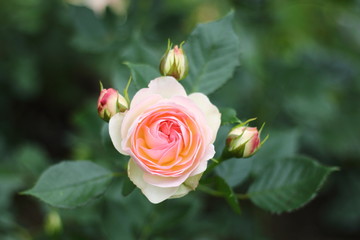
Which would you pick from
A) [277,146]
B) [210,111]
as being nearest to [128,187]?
[210,111]

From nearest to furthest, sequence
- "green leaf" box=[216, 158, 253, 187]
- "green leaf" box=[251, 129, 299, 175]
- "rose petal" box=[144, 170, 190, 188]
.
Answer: "rose petal" box=[144, 170, 190, 188]
"green leaf" box=[216, 158, 253, 187]
"green leaf" box=[251, 129, 299, 175]

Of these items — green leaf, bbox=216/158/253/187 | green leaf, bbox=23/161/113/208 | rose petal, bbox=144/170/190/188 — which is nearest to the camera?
rose petal, bbox=144/170/190/188

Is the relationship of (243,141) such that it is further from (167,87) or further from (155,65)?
(155,65)

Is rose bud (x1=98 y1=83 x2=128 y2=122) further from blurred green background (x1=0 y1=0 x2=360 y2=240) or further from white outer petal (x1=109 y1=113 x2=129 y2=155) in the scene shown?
blurred green background (x1=0 y1=0 x2=360 y2=240)

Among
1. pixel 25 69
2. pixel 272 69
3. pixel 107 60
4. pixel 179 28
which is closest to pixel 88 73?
pixel 107 60

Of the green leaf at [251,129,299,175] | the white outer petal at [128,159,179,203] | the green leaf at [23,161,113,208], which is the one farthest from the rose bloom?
the green leaf at [251,129,299,175]

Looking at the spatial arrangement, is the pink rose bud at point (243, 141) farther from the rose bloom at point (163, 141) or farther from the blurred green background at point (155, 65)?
the blurred green background at point (155, 65)

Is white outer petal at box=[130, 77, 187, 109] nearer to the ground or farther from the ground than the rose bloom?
farther from the ground

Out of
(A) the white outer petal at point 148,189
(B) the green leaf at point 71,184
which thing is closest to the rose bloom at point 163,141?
(A) the white outer petal at point 148,189
